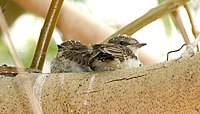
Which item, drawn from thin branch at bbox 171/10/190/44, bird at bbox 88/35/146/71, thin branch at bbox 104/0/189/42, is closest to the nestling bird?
bird at bbox 88/35/146/71

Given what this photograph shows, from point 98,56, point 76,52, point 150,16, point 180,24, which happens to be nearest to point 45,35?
point 76,52

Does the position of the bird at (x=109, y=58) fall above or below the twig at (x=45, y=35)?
below

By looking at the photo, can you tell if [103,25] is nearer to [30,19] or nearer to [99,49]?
[30,19]

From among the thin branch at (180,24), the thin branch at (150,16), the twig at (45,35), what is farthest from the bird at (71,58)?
the thin branch at (180,24)

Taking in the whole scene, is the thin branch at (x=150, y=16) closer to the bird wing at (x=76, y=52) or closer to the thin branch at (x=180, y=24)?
the thin branch at (x=180, y=24)

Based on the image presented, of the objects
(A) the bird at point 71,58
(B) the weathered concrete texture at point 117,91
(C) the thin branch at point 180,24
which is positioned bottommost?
(B) the weathered concrete texture at point 117,91

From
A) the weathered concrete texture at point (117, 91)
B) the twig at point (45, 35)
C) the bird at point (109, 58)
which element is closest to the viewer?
the weathered concrete texture at point (117, 91)
